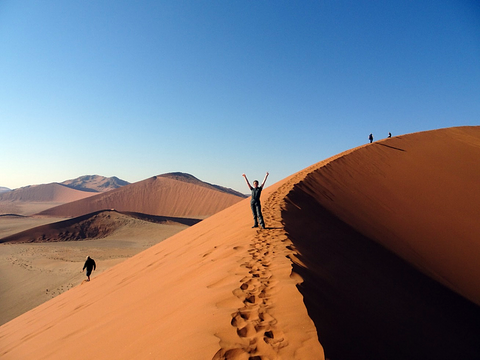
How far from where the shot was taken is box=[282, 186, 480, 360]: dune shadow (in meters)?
2.65

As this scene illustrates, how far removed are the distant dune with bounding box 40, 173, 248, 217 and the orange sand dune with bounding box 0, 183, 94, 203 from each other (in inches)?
2105

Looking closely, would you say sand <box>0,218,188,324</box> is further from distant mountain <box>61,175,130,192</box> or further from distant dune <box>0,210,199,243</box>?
distant mountain <box>61,175,130,192</box>

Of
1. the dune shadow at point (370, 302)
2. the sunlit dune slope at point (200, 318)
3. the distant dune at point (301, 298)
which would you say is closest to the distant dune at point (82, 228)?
the distant dune at point (301, 298)

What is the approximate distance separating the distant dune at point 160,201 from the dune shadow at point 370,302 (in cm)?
4514

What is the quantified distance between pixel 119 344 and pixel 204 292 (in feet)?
3.20

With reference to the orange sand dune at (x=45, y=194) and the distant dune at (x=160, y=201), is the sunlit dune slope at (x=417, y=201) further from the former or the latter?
the orange sand dune at (x=45, y=194)

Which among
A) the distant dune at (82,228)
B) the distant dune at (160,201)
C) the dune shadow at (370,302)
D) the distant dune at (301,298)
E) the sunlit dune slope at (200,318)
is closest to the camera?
the sunlit dune slope at (200,318)

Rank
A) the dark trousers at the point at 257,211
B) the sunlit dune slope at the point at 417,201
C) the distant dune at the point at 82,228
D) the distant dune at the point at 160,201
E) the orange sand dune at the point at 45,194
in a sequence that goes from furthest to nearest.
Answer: the orange sand dune at the point at 45,194 → the distant dune at the point at 160,201 → the distant dune at the point at 82,228 → the sunlit dune slope at the point at 417,201 → the dark trousers at the point at 257,211

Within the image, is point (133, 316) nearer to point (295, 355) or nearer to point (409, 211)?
point (295, 355)

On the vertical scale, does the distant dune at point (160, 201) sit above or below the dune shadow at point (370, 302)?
above

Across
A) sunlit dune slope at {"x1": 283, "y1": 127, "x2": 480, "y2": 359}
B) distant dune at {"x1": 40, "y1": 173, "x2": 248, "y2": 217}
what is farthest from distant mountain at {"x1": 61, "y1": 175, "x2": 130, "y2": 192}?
sunlit dune slope at {"x1": 283, "y1": 127, "x2": 480, "y2": 359}

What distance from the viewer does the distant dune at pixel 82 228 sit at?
2653cm

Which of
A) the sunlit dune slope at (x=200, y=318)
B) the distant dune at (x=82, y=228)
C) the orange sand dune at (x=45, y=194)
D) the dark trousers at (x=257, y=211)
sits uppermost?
the orange sand dune at (x=45, y=194)

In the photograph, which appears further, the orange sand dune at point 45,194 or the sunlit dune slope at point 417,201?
the orange sand dune at point 45,194
